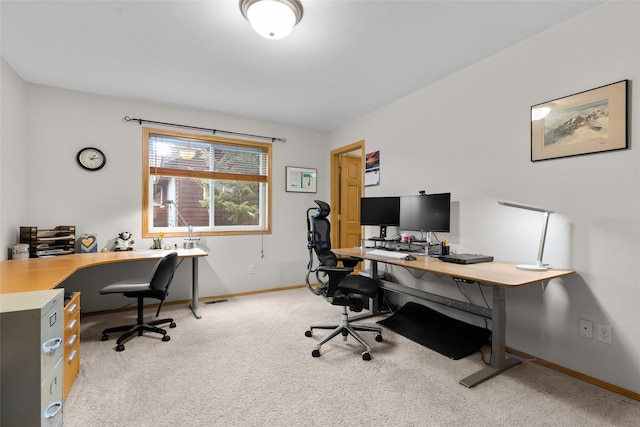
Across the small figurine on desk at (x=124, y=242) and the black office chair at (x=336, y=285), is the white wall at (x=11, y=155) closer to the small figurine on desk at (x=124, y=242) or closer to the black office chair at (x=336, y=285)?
the small figurine on desk at (x=124, y=242)

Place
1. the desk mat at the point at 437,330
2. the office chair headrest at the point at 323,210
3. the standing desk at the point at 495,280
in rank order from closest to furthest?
the standing desk at the point at 495,280 → the desk mat at the point at 437,330 → the office chair headrest at the point at 323,210

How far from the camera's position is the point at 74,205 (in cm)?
335

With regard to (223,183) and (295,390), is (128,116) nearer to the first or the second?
(223,183)

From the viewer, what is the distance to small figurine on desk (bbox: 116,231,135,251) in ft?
11.4

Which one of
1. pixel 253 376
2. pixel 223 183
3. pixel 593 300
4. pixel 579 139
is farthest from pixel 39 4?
pixel 593 300

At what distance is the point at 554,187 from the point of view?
2230 mm

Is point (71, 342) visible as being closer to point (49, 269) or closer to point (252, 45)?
point (49, 269)

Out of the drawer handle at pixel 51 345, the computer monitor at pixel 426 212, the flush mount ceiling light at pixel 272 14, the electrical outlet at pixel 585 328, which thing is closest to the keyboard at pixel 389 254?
the computer monitor at pixel 426 212

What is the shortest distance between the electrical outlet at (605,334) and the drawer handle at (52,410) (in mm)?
3185

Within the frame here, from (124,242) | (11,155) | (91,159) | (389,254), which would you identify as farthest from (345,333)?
(11,155)

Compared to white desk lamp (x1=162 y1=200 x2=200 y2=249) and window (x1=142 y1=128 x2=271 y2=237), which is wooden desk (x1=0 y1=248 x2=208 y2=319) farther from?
window (x1=142 y1=128 x2=271 y2=237)

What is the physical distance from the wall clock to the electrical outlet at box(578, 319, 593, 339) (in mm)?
4798

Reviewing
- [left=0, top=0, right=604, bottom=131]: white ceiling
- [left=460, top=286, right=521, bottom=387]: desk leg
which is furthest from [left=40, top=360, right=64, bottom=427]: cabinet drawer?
[left=460, top=286, right=521, bottom=387]: desk leg

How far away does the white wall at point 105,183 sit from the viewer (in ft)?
10.5
